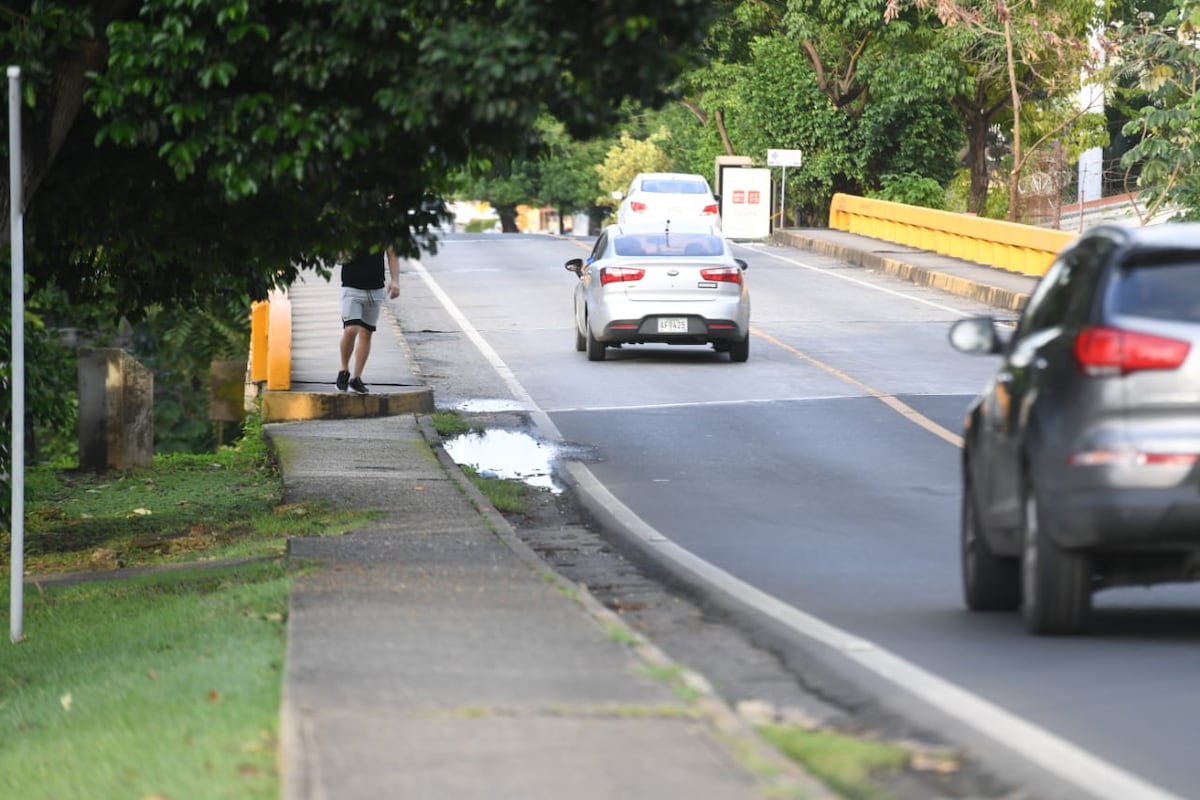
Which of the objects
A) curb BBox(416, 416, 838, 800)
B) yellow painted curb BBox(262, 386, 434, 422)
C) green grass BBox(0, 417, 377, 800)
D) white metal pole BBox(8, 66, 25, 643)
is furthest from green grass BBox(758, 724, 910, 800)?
yellow painted curb BBox(262, 386, 434, 422)

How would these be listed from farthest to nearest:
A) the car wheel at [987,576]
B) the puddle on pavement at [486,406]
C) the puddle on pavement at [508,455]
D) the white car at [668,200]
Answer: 1. the white car at [668,200]
2. the puddle on pavement at [486,406]
3. the puddle on pavement at [508,455]
4. the car wheel at [987,576]

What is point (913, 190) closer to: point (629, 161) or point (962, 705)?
point (962, 705)

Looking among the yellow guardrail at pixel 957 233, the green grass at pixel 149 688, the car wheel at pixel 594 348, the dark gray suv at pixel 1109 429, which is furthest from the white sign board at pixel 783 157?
the dark gray suv at pixel 1109 429

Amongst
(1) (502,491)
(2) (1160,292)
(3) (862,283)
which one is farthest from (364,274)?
(3) (862,283)

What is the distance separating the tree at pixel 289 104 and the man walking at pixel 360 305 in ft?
16.4

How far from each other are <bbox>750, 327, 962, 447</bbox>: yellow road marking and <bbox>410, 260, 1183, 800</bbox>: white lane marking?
5.32 m

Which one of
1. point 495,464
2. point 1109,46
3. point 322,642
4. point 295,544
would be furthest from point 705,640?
point 1109,46

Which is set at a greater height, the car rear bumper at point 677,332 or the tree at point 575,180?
the tree at point 575,180

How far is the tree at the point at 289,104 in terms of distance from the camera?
9.82m

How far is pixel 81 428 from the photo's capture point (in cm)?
1964

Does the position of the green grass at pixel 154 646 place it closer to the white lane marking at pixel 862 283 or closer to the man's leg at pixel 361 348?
the man's leg at pixel 361 348

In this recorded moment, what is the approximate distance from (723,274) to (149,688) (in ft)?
52.9

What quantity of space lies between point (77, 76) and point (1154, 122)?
20556 millimetres

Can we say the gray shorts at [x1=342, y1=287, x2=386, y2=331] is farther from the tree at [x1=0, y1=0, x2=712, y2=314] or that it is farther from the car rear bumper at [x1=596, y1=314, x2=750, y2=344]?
the tree at [x1=0, y1=0, x2=712, y2=314]
